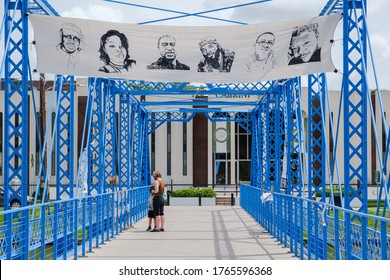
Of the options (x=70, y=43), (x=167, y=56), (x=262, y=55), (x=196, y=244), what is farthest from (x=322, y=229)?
(x=70, y=43)

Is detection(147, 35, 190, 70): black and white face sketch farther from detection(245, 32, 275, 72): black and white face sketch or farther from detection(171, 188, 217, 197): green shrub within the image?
detection(171, 188, 217, 197): green shrub

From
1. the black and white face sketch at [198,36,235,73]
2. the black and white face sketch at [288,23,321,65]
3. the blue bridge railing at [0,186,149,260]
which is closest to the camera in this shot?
the blue bridge railing at [0,186,149,260]

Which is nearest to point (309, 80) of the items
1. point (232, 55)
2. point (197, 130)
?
point (232, 55)

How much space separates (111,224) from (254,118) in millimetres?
18513

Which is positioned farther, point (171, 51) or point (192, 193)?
point (192, 193)

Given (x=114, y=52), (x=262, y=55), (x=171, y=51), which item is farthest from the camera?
(x=171, y=51)

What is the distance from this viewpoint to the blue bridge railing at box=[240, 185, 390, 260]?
8720mm

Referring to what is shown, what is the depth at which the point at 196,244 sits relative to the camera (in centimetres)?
1766

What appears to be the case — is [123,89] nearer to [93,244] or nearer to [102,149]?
[102,149]

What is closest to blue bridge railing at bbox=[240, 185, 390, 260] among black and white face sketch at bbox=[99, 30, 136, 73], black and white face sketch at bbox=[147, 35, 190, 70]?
black and white face sketch at bbox=[147, 35, 190, 70]

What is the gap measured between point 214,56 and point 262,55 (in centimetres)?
98

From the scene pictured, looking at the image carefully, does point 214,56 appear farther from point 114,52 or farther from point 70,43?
point 70,43

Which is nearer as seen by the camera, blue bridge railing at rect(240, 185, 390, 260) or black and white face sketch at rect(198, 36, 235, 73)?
blue bridge railing at rect(240, 185, 390, 260)

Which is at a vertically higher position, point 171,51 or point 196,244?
point 171,51
